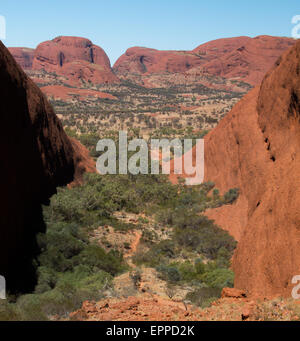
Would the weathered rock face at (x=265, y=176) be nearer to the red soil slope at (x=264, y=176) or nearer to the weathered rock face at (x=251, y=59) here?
the red soil slope at (x=264, y=176)

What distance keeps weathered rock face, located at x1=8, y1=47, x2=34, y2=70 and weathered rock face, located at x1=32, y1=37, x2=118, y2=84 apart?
3044cm

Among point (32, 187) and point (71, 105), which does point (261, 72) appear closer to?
point (71, 105)

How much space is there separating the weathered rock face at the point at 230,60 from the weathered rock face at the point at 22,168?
10149 centimetres

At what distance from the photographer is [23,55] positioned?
542 ft

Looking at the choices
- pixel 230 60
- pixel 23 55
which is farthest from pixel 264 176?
pixel 23 55

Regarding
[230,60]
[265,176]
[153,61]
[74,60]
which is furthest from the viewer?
[153,61]

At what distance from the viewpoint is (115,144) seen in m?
36.2

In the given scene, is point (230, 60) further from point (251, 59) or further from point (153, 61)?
point (153, 61)

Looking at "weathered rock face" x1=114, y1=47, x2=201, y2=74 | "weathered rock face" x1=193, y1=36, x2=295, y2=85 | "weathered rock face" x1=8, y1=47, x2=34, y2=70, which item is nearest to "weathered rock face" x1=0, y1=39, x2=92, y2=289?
"weathered rock face" x1=193, y1=36, x2=295, y2=85

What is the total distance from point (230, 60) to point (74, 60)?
61168mm

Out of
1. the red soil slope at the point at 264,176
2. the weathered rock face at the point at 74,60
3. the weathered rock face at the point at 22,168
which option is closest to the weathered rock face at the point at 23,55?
the weathered rock face at the point at 74,60

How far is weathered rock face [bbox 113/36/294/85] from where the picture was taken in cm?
11575

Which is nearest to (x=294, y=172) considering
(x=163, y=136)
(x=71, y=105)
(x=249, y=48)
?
(x=163, y=136)

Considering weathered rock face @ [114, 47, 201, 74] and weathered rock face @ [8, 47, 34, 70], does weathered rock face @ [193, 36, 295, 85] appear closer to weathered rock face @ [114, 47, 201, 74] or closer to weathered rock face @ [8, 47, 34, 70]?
weathered rock face @ [114, 47, 201, 74]
